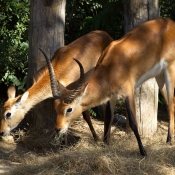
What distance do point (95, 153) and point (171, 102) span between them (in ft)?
6.86

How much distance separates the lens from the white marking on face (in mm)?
8539

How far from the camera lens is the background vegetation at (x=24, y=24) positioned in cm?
1091

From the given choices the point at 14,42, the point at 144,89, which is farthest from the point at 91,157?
the point at 14,42

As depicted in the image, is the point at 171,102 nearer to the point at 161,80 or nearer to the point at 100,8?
the point at 161,80

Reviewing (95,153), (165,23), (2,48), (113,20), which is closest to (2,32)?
(2,48)

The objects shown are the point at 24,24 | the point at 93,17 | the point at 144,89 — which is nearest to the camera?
the point at 144,89

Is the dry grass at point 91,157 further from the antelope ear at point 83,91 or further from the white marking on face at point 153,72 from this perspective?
the white marking on face at point 153,72

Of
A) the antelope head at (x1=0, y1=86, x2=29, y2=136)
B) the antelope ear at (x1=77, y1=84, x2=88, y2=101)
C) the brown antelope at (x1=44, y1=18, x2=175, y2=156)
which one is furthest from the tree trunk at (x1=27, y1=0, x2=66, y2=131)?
the antelope ear at (x1=77, y1=84, x2=88, y2=101)

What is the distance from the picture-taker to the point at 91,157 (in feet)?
24.3

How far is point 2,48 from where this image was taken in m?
10.5

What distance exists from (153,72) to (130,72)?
60 cm

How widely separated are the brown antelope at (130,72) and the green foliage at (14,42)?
9.85 ft

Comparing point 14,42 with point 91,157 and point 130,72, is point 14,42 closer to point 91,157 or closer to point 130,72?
point 130,72

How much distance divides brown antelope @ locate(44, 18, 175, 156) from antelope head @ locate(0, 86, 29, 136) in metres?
1.08
